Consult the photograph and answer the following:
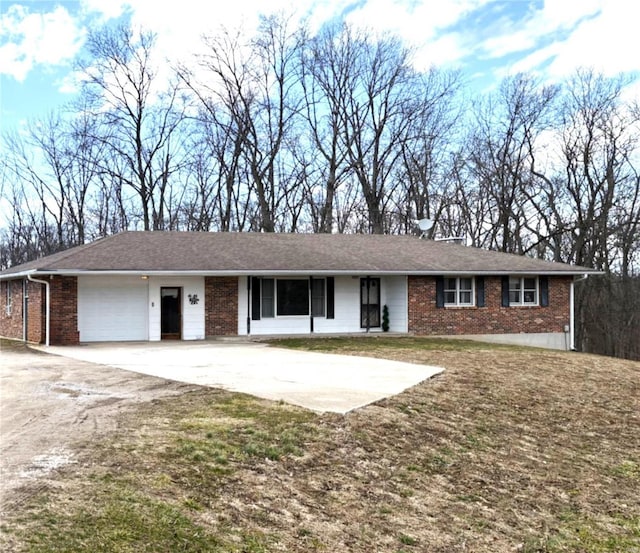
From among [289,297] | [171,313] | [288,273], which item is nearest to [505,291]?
[289,297]

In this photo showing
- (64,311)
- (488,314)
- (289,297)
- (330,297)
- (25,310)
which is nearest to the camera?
(64,311)

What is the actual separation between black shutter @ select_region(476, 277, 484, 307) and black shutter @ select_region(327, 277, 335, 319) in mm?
4776

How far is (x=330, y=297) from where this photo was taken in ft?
67.2

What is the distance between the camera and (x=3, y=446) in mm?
5930

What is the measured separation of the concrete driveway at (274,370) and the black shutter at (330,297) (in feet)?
13.2

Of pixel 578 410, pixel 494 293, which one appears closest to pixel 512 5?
pixel 494 293

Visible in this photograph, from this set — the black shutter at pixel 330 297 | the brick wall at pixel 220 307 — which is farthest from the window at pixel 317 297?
the brick wall at pixel 220 307

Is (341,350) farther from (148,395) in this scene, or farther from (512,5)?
(512,5)

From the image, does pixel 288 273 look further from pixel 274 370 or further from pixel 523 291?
pixel 523 291

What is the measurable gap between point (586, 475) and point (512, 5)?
1505 centimetres

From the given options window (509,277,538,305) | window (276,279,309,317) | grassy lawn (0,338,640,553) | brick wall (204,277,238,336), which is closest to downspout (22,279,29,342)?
brick wall (204,277,238,336)

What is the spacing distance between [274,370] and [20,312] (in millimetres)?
11533

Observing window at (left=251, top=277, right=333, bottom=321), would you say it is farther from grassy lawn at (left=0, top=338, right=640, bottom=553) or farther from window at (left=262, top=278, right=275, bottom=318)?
grassy lawn at (left=0, top=338, right=640, bottom=553)

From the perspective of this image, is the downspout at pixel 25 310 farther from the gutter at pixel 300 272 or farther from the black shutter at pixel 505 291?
the black shutter at pixel 505 291
